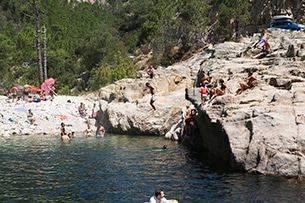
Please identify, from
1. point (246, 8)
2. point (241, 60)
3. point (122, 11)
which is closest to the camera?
point (241, 60)

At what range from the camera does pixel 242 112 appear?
18.9 meters

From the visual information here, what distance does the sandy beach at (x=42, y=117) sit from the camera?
33.4 meters

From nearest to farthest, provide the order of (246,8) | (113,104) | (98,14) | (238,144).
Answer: (238,144) < (113,104) < (246,8) < (98,14)

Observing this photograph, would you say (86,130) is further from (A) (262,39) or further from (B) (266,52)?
(A) (262,39)

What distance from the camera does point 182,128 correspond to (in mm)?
28203

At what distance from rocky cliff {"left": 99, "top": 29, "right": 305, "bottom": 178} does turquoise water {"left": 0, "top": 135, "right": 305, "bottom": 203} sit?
96 cm

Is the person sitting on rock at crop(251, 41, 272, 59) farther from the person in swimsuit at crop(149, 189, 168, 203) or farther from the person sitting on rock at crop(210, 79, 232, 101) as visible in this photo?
the person in swimsuit at crop(149, 189, 168, 203)

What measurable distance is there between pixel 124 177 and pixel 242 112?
6.28 meters

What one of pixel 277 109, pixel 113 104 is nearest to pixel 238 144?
pixel 277 109

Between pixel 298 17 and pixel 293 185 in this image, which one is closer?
pixel 293 185

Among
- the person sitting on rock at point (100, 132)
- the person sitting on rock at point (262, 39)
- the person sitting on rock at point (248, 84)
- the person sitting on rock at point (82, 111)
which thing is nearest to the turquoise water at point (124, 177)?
the person sitting on rock at point (248, 84)

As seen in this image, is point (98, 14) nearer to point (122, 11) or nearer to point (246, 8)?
point (122, 11)

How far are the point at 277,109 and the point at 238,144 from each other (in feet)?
8.04

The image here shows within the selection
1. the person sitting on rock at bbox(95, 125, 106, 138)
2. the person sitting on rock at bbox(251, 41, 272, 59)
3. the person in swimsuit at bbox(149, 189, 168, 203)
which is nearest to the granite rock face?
the person sitting on rock at bbox(251, 41, 272, 59)
